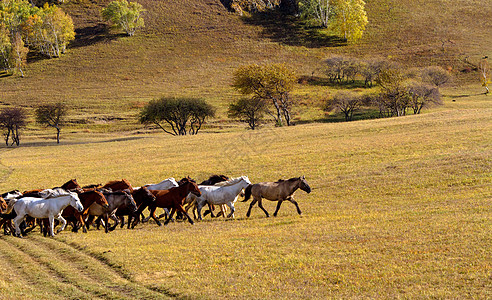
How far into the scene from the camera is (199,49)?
143250mm

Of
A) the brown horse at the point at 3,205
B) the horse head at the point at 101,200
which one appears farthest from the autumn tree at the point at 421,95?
the brown horse at the point at 3,205

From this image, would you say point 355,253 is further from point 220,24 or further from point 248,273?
point 220,24

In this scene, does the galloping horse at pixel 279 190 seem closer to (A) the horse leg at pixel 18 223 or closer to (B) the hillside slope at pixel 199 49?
(A) the horse leg at pixel 18 223

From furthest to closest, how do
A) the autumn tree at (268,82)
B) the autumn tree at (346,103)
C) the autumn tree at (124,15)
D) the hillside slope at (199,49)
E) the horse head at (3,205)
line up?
the autumn tree at (124,15)
the hillside slope at (199,49)
the autumn tree at (346,103)
the autumn tree at (268,82)
the horse head at (3,205)

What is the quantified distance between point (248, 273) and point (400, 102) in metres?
74.1

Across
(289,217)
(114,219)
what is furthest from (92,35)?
(289,217)

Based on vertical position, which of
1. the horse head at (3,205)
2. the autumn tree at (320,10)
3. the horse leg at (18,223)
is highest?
the autumn tree at (320,10)

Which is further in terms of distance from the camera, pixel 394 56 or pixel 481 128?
pixel 394 56

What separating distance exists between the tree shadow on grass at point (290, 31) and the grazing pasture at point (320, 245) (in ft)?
375

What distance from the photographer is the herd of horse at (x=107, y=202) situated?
796 inches

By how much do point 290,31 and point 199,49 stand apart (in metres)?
32.8

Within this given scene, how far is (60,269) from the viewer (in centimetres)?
1484

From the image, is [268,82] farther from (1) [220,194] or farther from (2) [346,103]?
(1) [220,194]

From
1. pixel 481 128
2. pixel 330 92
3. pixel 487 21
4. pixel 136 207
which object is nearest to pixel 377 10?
pixel 487 21
